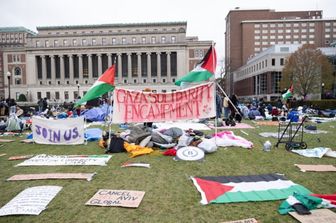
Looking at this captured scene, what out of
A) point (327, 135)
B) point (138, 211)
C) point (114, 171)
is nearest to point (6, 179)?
point (114, 171)

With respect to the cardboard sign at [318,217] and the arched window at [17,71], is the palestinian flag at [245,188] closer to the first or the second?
the cardboard sign at [318,217]

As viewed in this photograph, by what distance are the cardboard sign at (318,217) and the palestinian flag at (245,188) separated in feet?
2.53

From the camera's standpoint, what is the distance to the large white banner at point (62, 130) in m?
11.2

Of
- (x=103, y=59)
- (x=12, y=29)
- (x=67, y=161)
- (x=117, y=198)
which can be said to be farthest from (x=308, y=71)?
(x=12, y=29)

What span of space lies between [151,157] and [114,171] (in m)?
1.78

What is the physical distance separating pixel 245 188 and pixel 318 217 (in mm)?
1589

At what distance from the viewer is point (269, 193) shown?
536cm

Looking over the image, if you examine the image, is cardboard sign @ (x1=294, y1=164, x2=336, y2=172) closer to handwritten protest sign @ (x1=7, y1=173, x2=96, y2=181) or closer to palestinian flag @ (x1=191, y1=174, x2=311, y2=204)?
palestinian flag @ (x1=191, y1=174, x2=311, y2=204)

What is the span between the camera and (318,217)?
4.21 meters

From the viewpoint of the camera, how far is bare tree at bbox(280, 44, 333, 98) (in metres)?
50.0

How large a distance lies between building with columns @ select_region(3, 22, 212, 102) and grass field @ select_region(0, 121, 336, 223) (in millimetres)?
83291

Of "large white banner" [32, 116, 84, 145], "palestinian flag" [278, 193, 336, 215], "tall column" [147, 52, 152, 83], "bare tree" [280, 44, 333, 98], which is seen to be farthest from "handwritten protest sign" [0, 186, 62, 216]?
"tall column" [147, 52, 152, 83]

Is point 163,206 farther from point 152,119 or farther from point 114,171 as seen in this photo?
point 152,119

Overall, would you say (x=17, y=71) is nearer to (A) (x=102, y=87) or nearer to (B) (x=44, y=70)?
(B) (x=44, y=70)
